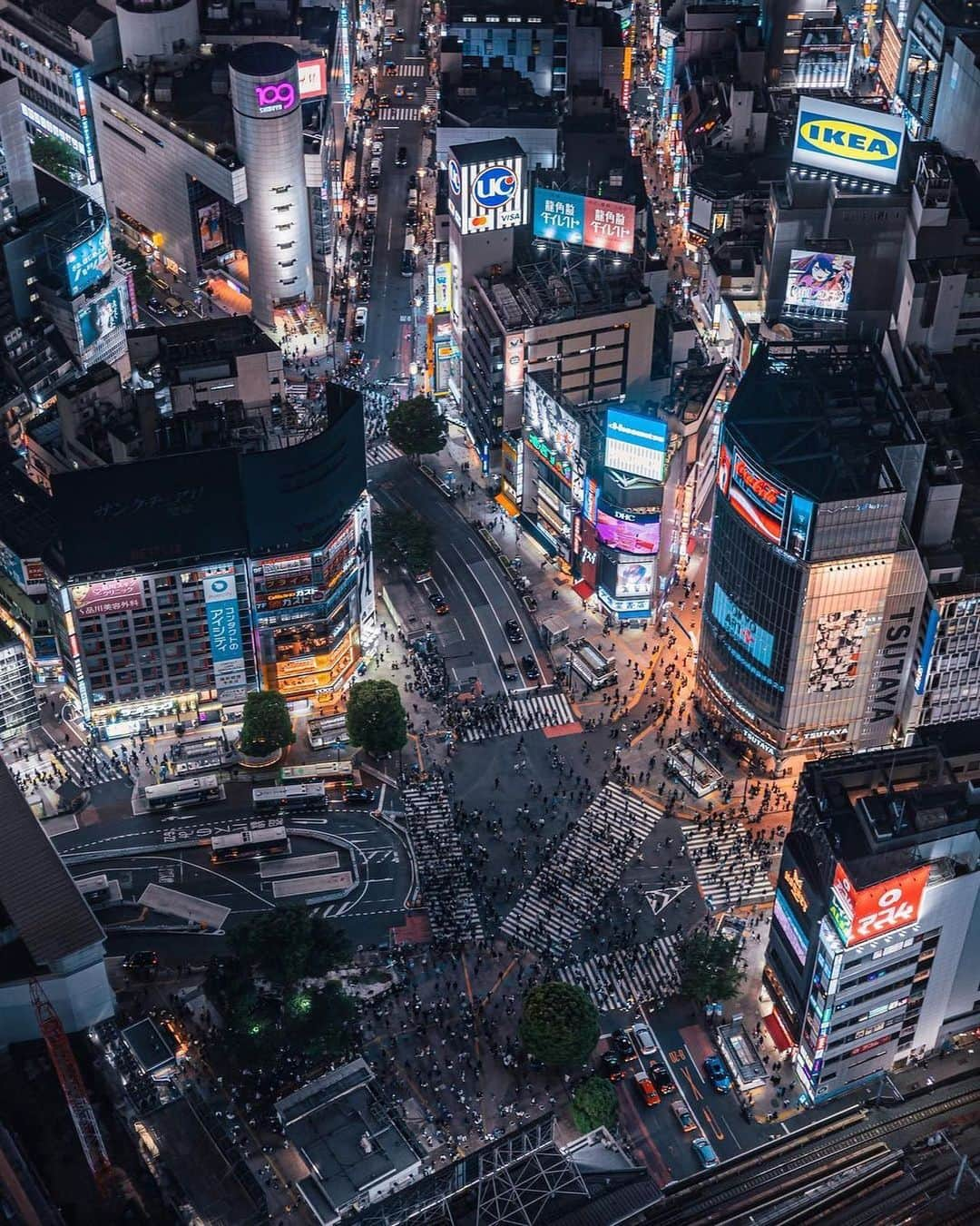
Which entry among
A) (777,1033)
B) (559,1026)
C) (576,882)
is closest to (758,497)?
(576,882)

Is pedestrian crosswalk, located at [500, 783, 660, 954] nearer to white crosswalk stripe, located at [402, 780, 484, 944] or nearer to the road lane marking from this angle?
white crosswalk stripe, located at [402, 780, 484, 944]

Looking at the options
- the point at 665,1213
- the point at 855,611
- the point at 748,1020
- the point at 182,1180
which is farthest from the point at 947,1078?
the point at 182,1180

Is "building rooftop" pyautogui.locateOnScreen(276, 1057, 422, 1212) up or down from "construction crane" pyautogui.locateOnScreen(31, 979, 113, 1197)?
down

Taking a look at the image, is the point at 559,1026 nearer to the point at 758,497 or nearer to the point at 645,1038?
the point at 645,1038

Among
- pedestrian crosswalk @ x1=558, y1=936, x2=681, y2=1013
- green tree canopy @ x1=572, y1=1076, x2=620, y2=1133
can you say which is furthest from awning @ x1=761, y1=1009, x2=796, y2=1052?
green tree canopy @ x1=572, y1=1076, x2=620, y2=1133

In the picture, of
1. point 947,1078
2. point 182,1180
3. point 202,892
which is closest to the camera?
point 182,1180

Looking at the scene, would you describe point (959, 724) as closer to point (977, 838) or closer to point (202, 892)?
point (977, 838)
